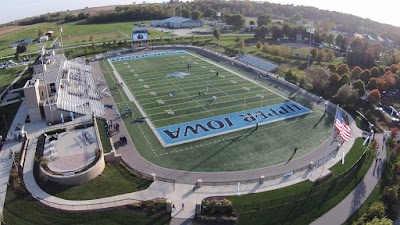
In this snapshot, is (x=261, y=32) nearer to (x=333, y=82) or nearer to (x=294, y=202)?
(x=333, y=82)

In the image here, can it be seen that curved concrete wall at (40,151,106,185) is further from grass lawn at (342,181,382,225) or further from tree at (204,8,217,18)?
tree at (204,8,217,18)

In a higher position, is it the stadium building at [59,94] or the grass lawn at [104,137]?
the stadium building at [59,94]

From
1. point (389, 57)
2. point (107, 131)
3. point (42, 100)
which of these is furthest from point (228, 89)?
point (389, 57)

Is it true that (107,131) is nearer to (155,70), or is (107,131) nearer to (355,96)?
(155,70)

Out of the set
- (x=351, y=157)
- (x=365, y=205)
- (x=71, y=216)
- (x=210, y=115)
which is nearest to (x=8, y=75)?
(x=210, y=115)

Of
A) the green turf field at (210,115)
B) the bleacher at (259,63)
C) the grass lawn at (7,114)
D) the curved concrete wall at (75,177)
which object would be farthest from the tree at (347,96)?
the grass lawn at (7,114)

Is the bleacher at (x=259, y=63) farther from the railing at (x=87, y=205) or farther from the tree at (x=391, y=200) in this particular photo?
the railing at (x=87, y=205)
